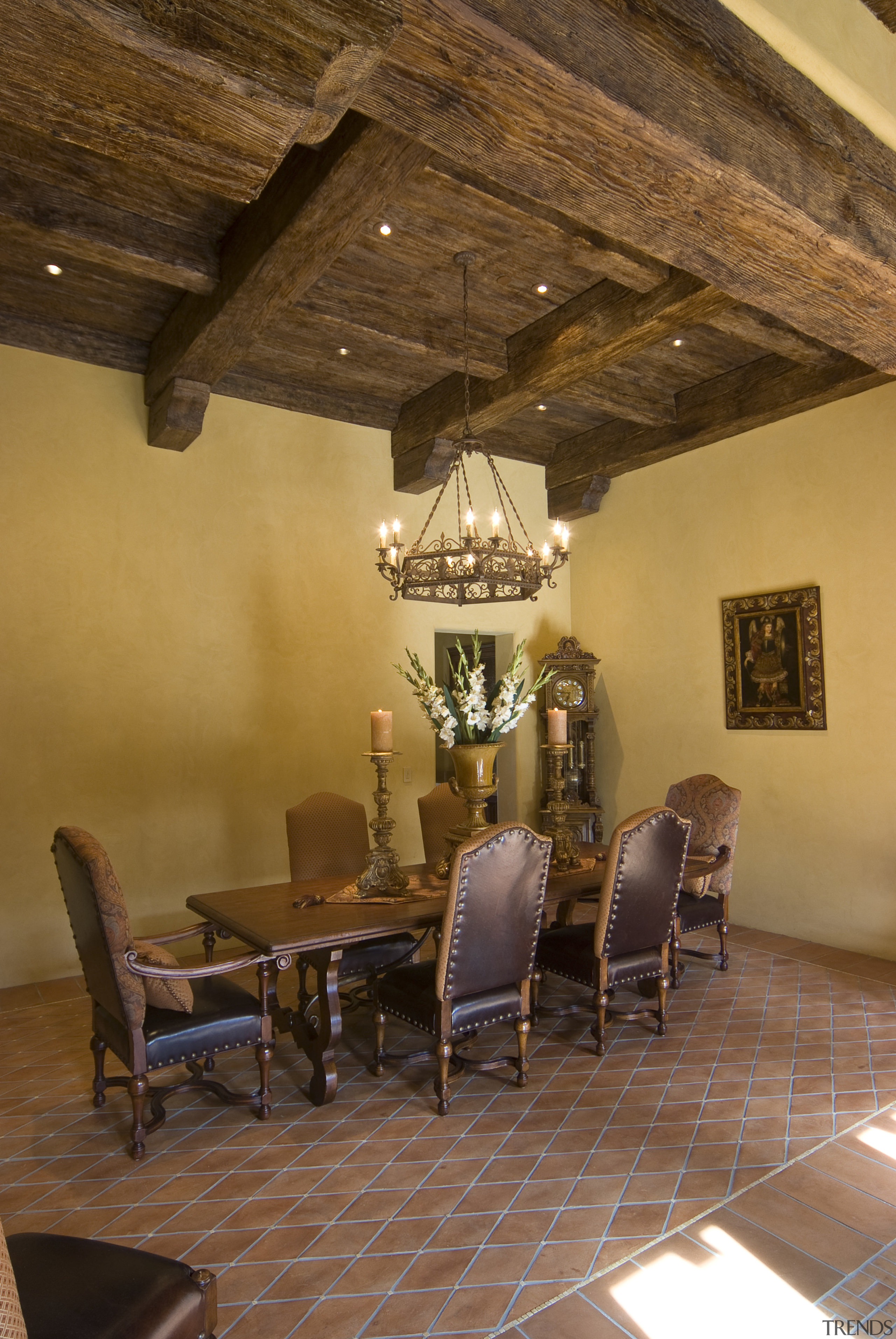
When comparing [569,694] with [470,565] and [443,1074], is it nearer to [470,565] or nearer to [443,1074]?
[470,565]

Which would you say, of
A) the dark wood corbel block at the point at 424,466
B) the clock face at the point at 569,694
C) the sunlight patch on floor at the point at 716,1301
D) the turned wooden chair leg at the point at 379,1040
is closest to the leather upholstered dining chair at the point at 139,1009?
the turned wooden chair leg at the point at 379,1040

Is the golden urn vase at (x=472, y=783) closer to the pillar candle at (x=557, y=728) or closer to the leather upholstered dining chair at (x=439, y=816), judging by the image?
the pillar candle at (x=557, y=728)

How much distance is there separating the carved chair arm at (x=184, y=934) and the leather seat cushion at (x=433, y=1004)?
75 centimetres

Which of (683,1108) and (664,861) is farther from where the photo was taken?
(664,861)

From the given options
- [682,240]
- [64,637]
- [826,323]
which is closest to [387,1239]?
[682,240]

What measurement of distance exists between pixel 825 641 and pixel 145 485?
435 centimetres

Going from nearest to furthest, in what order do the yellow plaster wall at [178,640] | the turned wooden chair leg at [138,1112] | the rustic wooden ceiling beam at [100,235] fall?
the turned wooden chair leg at [138,1112] → the rustic wooden ceiling beam at [100,235] → the yellow plaster wall at [178,640]

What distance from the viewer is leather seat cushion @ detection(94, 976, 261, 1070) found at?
8.32 feet

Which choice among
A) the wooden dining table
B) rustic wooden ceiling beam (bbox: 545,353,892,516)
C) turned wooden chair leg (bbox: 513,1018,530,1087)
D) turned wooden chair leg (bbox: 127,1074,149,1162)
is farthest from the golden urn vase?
rustic wooden ceiling beam (bbox: 545,353,892,516)

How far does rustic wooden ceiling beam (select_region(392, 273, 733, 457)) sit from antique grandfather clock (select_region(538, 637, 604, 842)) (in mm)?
2008

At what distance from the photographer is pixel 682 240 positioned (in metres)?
2.35

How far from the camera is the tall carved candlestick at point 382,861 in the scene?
3334 millimetres

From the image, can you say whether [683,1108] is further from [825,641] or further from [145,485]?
[145,485]

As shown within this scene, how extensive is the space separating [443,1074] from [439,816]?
70.6 inches
